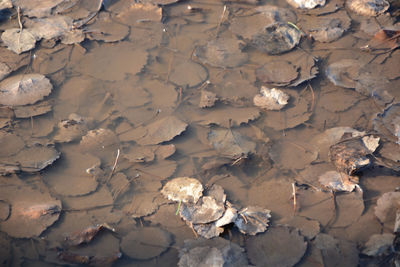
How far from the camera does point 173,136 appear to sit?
9.02 feet

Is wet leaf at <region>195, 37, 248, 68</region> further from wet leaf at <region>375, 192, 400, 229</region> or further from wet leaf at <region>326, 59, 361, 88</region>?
wet leaf at <region>375, 192, 400, 229</region>

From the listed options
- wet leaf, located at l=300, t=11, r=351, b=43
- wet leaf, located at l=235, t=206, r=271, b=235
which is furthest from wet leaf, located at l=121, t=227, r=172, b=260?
wet leaf, located at l=300, t=11, r=351, b=43

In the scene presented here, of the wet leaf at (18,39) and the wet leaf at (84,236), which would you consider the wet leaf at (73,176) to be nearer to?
the wet leaf at (84,236)

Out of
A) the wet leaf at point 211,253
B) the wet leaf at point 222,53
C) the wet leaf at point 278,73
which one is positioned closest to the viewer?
the wet leaf at point 211,253

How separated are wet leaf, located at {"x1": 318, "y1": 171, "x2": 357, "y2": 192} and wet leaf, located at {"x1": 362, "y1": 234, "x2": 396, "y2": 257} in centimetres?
32

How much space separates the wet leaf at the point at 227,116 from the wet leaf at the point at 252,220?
667mm

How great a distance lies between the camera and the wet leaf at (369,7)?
3617 millimetres

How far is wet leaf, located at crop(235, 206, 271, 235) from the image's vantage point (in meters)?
2.36

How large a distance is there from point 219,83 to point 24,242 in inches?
67.0

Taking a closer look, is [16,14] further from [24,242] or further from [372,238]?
[372,238]

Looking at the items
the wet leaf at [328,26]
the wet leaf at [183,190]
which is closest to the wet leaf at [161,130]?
the wet leaf at [183,190]

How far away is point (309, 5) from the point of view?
368cm

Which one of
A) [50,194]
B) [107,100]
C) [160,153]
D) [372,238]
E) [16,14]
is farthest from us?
[16,14]

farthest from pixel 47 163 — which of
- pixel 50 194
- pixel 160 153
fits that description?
pixel 160 153
